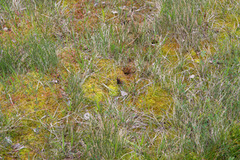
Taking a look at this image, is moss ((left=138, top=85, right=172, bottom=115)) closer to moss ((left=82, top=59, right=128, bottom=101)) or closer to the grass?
the grass

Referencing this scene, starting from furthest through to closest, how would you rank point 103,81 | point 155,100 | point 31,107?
point 103,81 → point 155,100 → point 31,107

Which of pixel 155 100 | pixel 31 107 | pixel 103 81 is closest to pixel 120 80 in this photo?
pixel 103 81

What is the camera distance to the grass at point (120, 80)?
319cm

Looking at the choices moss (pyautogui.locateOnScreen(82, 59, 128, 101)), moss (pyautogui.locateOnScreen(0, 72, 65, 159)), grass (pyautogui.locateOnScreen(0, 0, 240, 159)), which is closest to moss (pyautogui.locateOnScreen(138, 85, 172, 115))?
grass (pyautogui.locateOnScreen(0, 0, 240, 159))

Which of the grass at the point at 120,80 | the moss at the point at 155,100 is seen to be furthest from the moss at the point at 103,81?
the moss at the point at 155,100

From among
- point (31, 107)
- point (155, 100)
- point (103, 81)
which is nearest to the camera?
point (31, 107)

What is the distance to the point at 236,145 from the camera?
2.95 metres

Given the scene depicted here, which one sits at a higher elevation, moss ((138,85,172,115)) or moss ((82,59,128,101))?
moss ((82,59,128,101))

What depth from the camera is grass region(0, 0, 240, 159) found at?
319 cm

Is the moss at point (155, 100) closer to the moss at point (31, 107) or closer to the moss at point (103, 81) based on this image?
the moss at point (103, 81)

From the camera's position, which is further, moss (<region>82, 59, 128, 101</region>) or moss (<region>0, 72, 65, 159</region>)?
moss (<region>82, 59, 128, 101</region>)

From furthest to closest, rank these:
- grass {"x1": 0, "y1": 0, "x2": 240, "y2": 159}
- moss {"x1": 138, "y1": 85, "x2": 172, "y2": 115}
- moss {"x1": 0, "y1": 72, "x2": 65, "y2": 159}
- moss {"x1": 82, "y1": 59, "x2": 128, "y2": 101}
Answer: moss {"x1": 82, "y1": 59, "x2": 128, "y2": 101} → moss {"x1": 138, "y1": 85, "x2": 172, "y2": 115} → moss {"x1": 0, "y1": 72, "x2": 65, "y2": 159} → grass {"x1": 0, "y1": 0, "x2": 240, "y2": 159}

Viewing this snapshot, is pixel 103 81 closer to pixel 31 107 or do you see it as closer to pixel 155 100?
pixel 155 100

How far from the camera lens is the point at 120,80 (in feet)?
14.0
